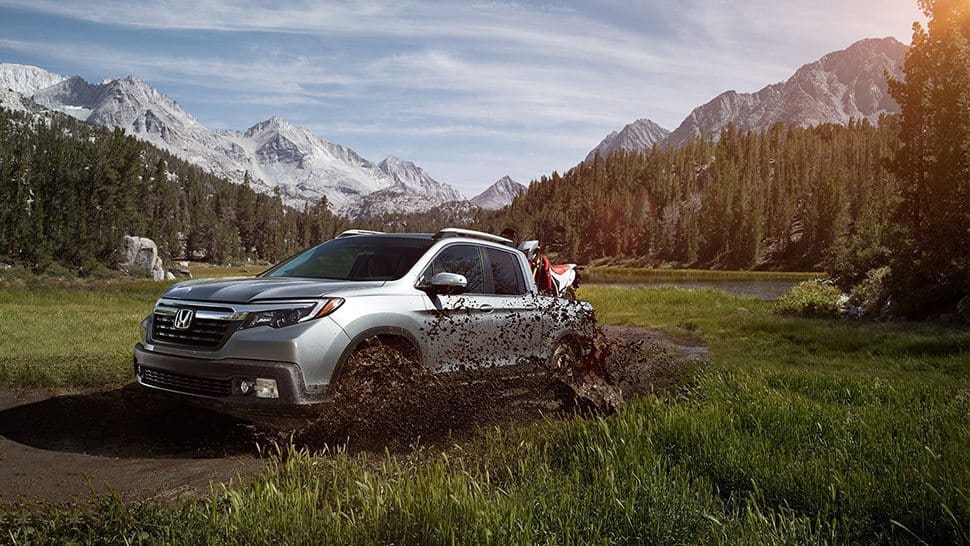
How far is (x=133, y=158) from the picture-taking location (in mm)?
101562

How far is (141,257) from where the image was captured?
92.1 m

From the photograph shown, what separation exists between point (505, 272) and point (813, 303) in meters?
17.3

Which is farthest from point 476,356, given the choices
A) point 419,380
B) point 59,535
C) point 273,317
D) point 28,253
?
point 28,253

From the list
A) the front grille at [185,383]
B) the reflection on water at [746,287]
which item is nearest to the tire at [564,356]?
the front grille at [185,383]

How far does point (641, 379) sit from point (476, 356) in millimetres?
3652

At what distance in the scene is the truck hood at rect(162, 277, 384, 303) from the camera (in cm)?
554

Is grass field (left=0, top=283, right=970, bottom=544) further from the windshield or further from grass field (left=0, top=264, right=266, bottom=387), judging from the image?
grass field (left=0, top=264, right=266, bottom=387)

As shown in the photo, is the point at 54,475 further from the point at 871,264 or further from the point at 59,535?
the point at 871,264

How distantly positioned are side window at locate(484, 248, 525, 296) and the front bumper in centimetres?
273

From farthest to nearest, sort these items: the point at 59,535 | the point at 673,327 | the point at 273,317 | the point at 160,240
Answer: the point at 160,240 → the point at 673,327 → the point at 273,317 → the point at 59,535

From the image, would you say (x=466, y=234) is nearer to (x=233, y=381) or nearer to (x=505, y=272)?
(x=505, y=272)

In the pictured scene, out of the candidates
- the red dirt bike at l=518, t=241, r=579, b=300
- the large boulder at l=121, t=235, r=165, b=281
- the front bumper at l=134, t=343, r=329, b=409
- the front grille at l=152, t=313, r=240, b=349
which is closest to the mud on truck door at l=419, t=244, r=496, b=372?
the front bumper at l=134, t=343, r=329, b=409

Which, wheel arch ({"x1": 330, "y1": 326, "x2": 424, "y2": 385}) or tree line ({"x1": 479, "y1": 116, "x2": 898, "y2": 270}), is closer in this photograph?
wheel arch ({"x1": 330, "y1": 326, "x2": 424, "y2": 385})

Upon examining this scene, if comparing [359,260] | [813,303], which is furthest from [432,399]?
[813,303]
